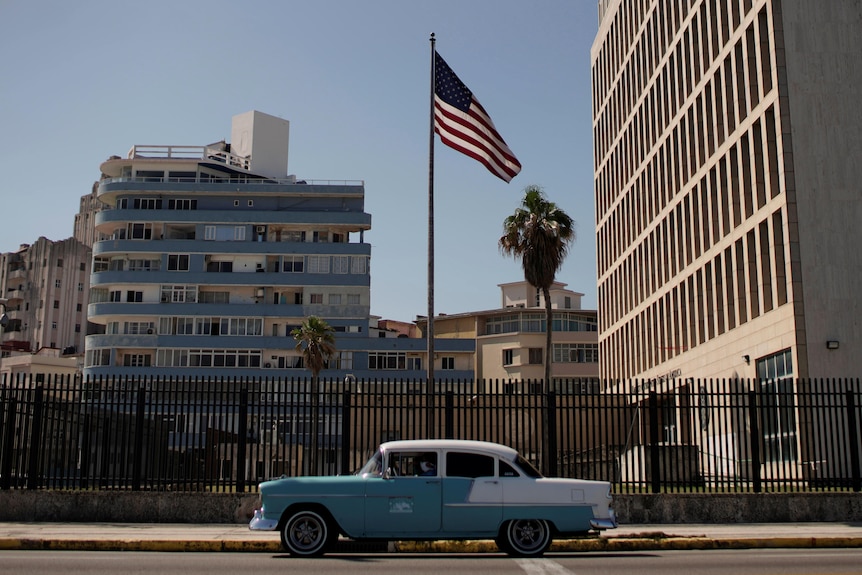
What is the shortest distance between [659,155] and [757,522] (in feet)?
116

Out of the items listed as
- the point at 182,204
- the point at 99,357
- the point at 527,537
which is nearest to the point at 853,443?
the point at 527,537

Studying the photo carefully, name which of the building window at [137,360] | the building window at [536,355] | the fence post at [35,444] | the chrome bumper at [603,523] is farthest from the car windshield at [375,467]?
the building window at [536,355]

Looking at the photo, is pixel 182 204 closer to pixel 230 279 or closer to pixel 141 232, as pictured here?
pixel 141 232

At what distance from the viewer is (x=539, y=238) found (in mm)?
54000

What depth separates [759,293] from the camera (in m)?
35.8

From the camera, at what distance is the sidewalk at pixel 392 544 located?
48.4 feet

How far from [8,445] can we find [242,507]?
470cm

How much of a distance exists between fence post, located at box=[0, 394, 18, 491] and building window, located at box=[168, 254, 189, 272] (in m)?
57.7

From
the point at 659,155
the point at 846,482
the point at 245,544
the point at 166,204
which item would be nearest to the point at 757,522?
the point at 846,482

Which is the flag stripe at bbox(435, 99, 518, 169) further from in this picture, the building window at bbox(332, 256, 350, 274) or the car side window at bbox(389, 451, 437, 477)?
the building window at bbox(332, 256, 350, 274)

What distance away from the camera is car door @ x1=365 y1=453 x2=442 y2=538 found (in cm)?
1353

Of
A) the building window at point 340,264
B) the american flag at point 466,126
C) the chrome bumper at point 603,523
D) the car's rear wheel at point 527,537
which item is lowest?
the car's rear wheel at point 527,537

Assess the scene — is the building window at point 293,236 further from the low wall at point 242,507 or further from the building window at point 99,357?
the low wall at point 242,507

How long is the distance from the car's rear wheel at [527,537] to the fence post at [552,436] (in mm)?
4592
